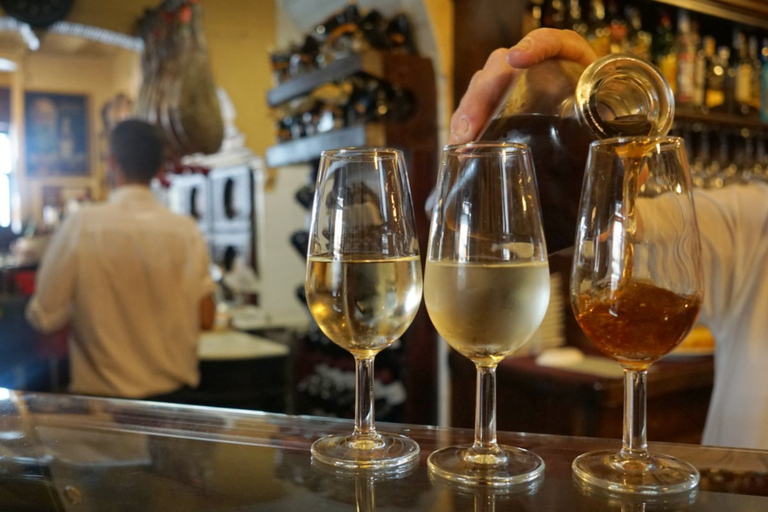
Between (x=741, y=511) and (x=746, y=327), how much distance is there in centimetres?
79

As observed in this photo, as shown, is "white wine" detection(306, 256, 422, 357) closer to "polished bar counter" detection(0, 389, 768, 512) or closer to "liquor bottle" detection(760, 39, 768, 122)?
"polished bar counter" detection(0, 389, 768, 512)

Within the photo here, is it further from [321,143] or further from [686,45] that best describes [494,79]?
[686,45]

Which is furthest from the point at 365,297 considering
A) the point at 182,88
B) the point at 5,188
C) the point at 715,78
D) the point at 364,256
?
the point at 5,188

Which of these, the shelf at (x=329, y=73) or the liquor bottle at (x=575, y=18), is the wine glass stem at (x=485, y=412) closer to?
the shelf at (x=329, y=73)

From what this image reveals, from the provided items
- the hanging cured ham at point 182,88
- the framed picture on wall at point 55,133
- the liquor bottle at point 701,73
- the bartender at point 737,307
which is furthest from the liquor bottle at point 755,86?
the framed picture on wall at point 55,133

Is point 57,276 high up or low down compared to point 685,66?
down

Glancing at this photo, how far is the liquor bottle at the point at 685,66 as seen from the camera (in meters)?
2.77

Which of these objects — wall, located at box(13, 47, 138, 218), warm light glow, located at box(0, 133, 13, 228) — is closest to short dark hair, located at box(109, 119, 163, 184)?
wall, located at box(13, 47, 138, 218)

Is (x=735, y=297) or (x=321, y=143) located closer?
(x=735, y=297)

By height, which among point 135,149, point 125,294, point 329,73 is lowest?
point 125,294

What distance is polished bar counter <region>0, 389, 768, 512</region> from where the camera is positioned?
45cm

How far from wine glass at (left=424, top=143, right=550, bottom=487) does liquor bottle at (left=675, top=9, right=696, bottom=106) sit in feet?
8.07

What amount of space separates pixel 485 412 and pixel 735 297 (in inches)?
31.7

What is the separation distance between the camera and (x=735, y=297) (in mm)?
1187
